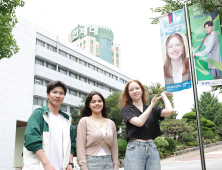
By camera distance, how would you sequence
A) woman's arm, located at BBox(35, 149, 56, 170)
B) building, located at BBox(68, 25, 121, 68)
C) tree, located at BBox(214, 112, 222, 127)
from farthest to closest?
building, located at BBox(68, 25, 121, 68) → tree, located at BBox(214, 112, 222, 127) → woman's arm, located at BBox(35, 149, 56, 170)

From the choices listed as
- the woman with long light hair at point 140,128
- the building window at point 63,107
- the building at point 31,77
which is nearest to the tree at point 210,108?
the building at point 31,77

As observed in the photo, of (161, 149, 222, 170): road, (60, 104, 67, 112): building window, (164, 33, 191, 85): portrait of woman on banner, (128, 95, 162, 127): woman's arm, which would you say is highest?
(60, 104, 67, 112): building window

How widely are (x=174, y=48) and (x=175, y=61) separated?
26cm

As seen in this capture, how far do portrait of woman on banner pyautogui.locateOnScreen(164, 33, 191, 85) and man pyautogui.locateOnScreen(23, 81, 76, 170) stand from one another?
223 cm

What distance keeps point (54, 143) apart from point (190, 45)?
282 centimetres

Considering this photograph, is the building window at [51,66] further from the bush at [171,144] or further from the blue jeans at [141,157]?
the blue jeans at [141,157]

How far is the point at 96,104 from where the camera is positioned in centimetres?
322

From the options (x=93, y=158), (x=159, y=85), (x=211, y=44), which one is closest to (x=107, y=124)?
(x=93, y=158)

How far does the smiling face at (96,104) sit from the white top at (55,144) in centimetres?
56

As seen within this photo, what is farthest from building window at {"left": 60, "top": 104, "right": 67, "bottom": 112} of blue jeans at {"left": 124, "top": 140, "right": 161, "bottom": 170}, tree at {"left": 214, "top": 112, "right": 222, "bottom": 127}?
blue jeans at {"left": 124, "top": 140, "right": 161, "bottom": 170}

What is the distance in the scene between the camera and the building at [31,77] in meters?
23.0

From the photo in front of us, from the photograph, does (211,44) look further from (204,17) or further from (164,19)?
(164,19)

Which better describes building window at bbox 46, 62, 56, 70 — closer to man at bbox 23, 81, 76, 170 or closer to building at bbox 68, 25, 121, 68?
man at bbox 23, 81, 76, 170

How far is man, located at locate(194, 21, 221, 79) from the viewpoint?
4379 millimetres
